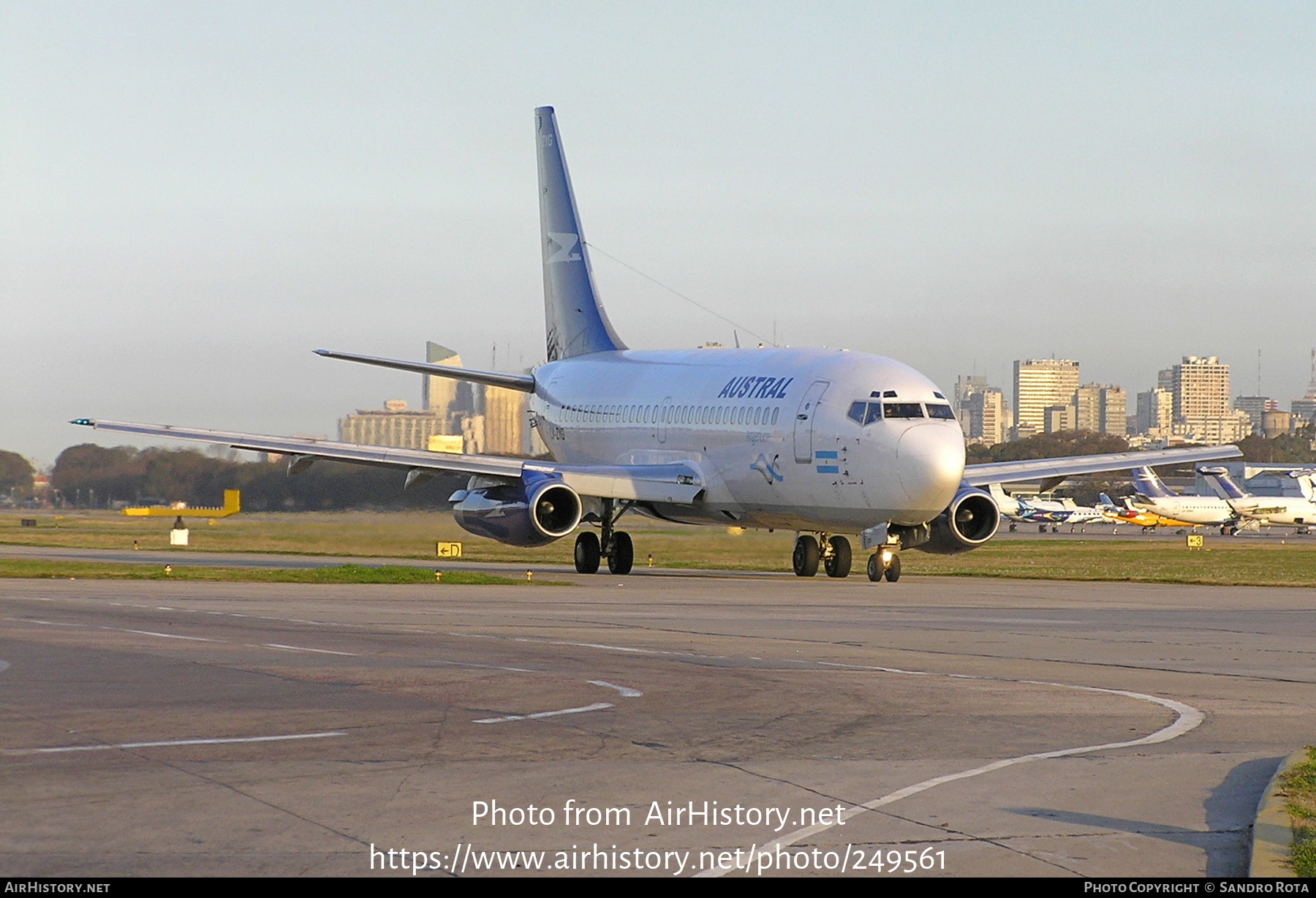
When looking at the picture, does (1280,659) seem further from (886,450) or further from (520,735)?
(886,450)

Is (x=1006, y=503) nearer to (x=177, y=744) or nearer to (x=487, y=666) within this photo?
(x=487, y=666)

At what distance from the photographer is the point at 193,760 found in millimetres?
9742

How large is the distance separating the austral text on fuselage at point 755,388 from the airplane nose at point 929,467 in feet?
12.9

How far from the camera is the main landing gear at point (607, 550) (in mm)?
35781

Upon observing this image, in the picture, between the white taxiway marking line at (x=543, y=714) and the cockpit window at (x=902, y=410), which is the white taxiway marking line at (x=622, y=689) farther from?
the cockpit window at (x=902, y=410)

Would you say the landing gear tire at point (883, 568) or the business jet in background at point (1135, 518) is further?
the business jet in background at point (1135, 518)

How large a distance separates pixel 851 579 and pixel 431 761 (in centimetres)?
2449

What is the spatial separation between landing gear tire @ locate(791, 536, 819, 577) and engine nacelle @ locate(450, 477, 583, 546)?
5015 millimetres

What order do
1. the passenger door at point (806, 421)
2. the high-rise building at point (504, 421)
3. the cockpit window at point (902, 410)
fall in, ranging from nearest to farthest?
1. the cockpit window at point (902, 410)
2. the passenger door at point (806, 421)
3. the high-rise building at point (504, 421)

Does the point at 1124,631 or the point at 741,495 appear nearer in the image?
the point at 1124,631

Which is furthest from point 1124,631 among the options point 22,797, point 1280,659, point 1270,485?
point 1270,485

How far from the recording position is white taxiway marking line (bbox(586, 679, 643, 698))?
1333 cm

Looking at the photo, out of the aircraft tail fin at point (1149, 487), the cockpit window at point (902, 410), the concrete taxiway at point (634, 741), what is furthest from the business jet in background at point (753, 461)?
the aircraft tail fin at point (1149, 487)

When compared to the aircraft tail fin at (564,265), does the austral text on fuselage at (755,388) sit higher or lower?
lower
